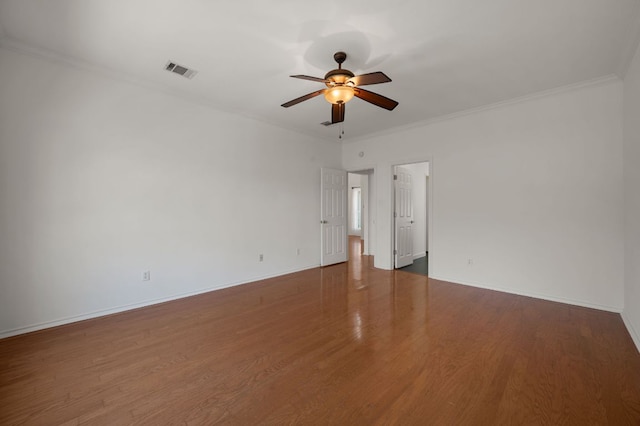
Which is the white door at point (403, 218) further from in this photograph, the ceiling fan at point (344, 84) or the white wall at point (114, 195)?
the ceiling fan at point (344, 84)

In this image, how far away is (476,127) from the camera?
13.9 ft

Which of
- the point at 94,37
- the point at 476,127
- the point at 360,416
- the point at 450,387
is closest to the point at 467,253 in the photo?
the point at 476,127

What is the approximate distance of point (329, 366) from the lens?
215 cm

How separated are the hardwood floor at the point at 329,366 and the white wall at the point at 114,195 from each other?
45 centimetres

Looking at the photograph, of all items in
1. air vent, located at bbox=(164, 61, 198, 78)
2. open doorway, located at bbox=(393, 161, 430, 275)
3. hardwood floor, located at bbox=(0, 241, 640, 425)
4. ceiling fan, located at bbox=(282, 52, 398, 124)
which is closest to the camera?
hardwood floor, located at bbox=(0, 241, 640, 425)

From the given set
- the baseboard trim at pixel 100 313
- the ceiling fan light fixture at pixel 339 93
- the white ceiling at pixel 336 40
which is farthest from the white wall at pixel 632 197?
the baseboard trim at pixel 100 313

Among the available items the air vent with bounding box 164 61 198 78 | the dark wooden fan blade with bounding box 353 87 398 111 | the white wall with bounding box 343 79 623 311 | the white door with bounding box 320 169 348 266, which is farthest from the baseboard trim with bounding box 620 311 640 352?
the air vent with bounding box 164 61 198 78

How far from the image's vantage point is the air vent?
9.86 feet

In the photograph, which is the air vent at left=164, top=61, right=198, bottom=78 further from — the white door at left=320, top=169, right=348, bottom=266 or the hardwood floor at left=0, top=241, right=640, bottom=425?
the white door at left=320, top=169, right=348, bottom=266

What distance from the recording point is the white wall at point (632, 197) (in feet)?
8.30

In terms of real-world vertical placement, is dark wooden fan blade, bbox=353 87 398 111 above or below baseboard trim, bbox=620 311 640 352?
above

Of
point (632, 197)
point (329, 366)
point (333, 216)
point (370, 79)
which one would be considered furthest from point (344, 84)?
point (333, 216)

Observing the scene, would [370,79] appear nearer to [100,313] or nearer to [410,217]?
[100,313]

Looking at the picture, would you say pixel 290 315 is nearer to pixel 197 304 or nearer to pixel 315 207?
pixel 197 304
